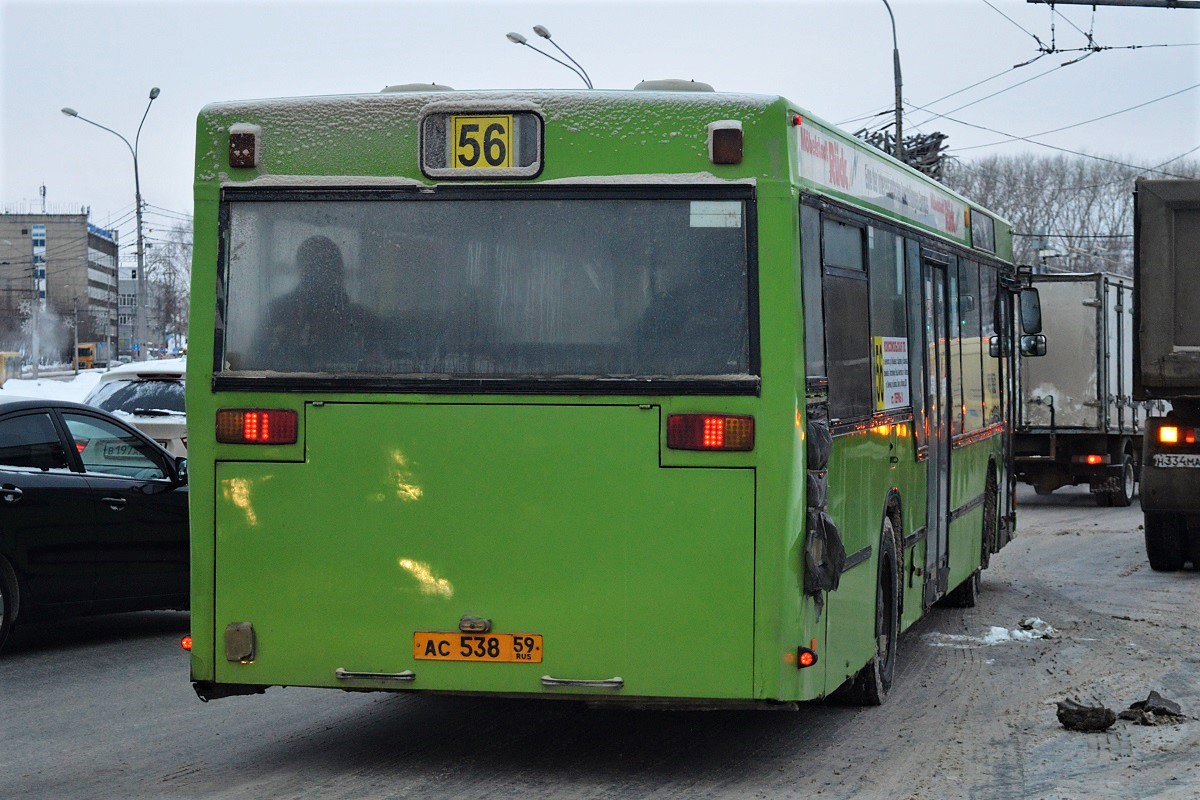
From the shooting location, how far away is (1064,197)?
105 meters

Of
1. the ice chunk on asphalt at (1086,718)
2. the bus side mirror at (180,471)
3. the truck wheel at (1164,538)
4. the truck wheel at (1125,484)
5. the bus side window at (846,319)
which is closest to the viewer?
the bus side window at (846,319)

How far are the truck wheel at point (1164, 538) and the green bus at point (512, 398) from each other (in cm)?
989

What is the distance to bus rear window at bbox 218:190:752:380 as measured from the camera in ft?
21.8

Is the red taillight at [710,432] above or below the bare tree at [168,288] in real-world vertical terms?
below

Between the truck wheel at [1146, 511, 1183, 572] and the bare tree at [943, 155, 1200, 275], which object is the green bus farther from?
the bare tree at [943, 155, 1200, 275]

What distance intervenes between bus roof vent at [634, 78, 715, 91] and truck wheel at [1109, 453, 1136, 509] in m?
18.6

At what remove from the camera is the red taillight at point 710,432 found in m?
6.56

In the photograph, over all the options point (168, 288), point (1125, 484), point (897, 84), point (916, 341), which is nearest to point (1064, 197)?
point (168, 288)

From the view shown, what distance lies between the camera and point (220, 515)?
6914 mm

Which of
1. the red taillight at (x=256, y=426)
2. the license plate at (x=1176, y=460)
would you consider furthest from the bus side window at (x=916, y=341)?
the license plate at (x=1176, y=460)

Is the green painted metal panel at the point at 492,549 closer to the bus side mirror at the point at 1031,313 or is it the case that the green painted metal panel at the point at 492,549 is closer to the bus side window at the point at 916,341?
the bus side window at the point at 916,341

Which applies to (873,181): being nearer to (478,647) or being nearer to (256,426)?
(478,647)

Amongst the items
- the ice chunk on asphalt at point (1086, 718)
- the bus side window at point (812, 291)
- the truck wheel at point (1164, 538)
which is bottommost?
the ice chunk on asphalt at point (1086, 718)

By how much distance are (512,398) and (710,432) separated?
0.79 m
